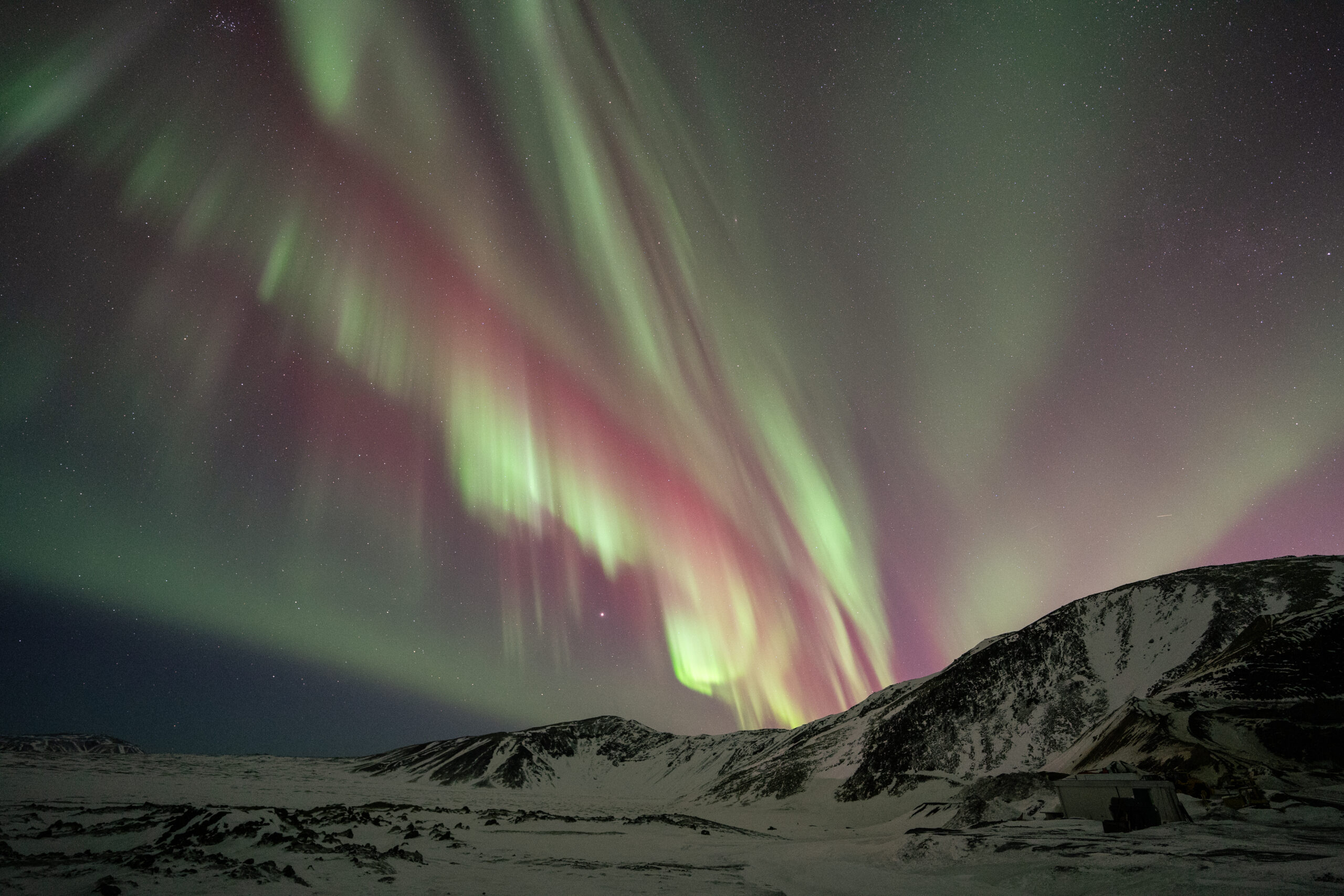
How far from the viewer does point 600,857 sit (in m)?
26.2

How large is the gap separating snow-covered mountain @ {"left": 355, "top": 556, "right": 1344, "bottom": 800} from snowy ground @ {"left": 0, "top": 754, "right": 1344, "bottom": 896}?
1765 cm

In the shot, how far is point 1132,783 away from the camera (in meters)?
26.4

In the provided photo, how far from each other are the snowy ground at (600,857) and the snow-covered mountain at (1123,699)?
1765cm

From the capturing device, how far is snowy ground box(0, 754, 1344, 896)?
48.6ft

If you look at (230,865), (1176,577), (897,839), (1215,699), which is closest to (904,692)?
(1176,577)

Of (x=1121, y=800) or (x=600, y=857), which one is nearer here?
(x=1121, y=800)

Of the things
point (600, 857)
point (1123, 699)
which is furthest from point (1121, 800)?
point (1123, 699)

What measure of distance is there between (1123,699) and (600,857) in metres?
83.8

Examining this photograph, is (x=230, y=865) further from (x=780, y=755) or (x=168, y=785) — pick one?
(x=780, y=755)

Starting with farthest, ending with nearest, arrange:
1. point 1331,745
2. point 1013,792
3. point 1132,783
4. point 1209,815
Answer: point 1013,792, point 1331,745, point 1132,783, point 1209,815

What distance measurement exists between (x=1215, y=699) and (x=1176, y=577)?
69.8 metres

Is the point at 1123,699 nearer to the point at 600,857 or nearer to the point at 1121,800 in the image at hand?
the point at 1121,800

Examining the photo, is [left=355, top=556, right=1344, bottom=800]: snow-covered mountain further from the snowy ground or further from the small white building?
the snowy ground

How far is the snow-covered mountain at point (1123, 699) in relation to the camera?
40.2 meters
